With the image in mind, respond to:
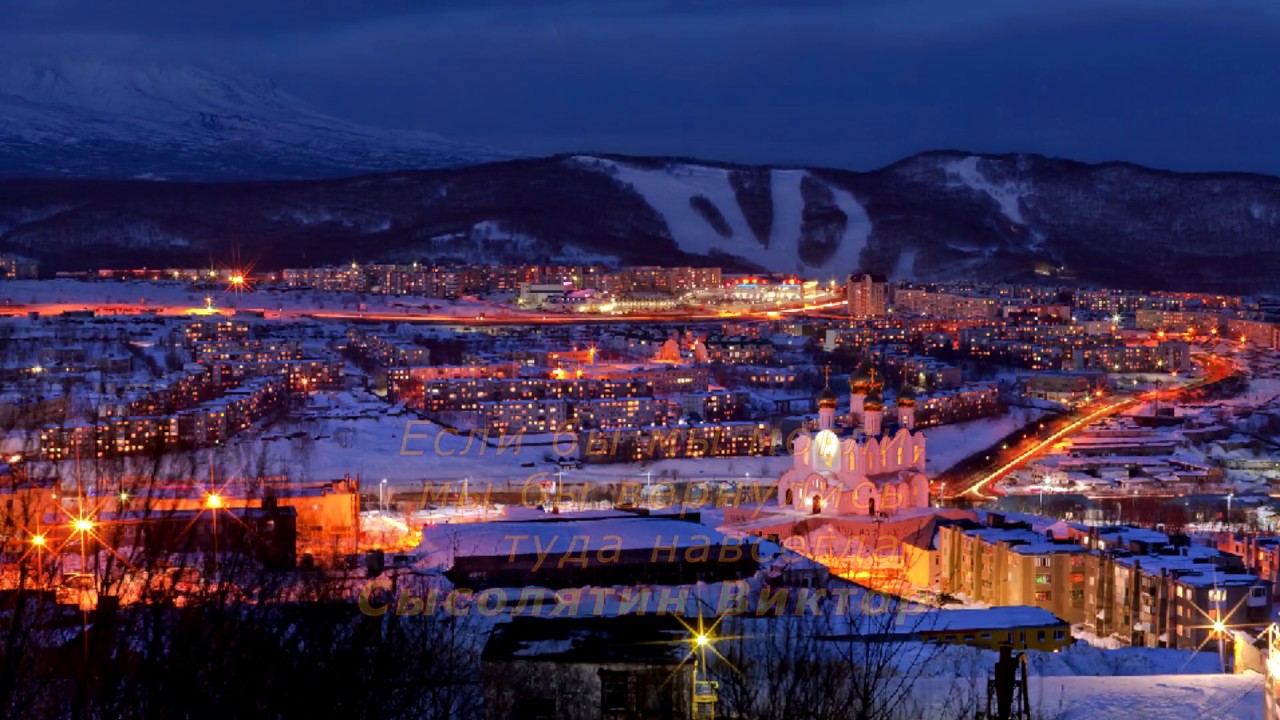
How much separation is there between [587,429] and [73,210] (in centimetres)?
3678

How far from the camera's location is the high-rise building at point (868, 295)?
37250mm

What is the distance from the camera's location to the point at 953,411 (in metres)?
19.1

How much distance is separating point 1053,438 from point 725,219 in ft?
143

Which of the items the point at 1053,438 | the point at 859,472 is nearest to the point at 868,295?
the point at 1053,438

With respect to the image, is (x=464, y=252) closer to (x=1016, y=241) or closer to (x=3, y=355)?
(x=1016, y=241)

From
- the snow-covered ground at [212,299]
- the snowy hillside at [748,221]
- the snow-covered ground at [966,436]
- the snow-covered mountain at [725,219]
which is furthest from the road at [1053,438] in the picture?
the snowy hillside at [748,221]

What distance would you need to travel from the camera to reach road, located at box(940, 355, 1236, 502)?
14.2 metres

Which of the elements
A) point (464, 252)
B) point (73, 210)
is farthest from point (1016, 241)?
point (73, 210)

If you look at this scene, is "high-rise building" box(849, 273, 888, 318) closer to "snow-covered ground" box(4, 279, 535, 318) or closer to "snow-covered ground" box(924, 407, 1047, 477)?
"snow-covered ground" box(4, 279, 535, 318)

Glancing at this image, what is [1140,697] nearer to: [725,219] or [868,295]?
[868,295]

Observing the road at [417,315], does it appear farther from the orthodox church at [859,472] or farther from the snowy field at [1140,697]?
the snowy field at [1140,697]

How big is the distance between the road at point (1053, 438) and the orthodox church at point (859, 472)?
7.17 feet

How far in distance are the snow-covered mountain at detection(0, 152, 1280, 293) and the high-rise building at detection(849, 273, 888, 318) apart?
13142 mm

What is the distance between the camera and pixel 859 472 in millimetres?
11438
